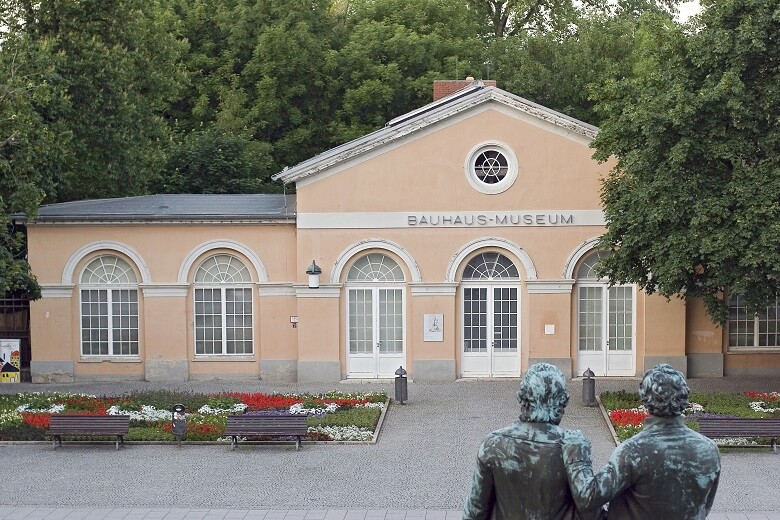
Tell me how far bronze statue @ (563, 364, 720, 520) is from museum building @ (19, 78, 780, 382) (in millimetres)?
20412

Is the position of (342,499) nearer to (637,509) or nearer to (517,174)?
(637,509)

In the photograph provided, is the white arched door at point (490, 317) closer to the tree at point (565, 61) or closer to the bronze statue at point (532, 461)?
the tree at point (565, 61)

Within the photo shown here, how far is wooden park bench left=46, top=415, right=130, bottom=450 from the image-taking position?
19.3 meters

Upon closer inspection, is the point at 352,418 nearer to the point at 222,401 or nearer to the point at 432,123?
the point at 222,401

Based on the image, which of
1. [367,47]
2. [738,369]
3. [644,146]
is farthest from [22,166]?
[367,47]

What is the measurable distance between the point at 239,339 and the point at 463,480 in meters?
11.8

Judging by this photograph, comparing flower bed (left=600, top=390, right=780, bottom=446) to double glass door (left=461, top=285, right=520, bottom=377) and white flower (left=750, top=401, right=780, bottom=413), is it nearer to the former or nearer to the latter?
white flower (left=750, top=401, right=780, bottom=413)

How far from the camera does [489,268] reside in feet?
87.7

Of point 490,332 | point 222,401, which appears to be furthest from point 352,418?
point 490,332

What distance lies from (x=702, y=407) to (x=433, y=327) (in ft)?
23.6

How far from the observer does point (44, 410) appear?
22.4 metres

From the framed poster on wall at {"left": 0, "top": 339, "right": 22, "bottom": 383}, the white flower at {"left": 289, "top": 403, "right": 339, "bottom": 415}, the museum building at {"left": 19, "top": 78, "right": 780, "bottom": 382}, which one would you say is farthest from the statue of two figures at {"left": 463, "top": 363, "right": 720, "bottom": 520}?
the framed poster on wall at {"left": 0, "top": 339, "right": 22, "bottom": 383}

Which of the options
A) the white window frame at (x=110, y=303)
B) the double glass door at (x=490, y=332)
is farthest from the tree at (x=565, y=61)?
the white window frame at (x=110, y=303)

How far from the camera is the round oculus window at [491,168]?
86.4ft
